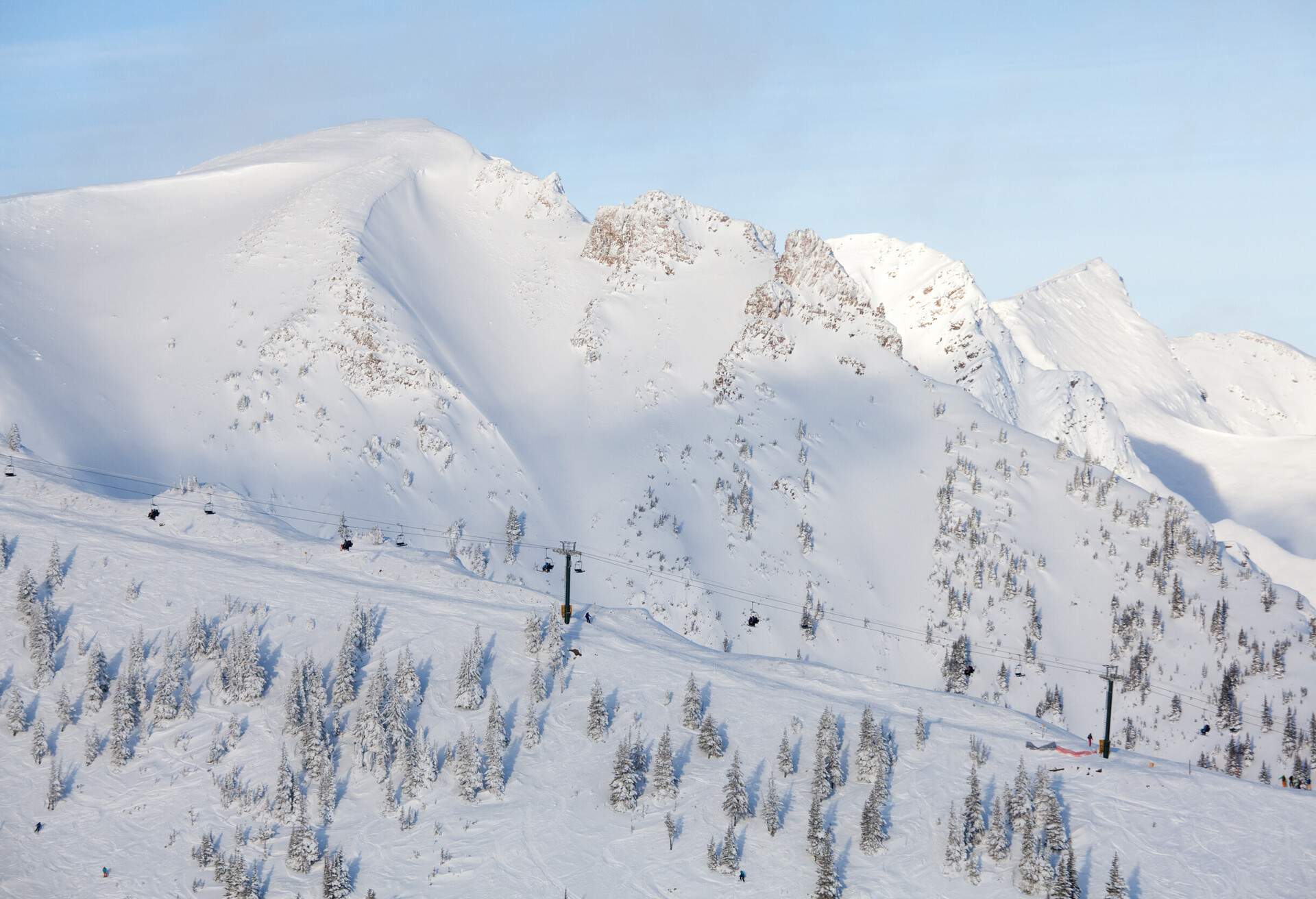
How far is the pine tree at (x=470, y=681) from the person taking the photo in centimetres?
7200

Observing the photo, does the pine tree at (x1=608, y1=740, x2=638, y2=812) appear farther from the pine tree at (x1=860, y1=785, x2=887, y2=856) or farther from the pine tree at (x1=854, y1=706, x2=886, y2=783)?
the pine tree at (x1=854, y1=706, x2=886, y2=783)

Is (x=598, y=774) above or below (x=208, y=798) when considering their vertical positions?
above

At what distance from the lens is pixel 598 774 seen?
68500mm

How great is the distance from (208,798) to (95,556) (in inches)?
931

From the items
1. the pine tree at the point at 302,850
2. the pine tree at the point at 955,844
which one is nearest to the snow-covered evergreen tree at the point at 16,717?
the pine tree at the point at 302,850

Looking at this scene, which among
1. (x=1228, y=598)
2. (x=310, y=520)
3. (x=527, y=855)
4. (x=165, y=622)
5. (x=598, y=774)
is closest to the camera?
(x=527, y=855)

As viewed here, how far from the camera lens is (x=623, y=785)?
218 ft

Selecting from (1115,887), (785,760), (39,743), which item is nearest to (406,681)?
(39,743)

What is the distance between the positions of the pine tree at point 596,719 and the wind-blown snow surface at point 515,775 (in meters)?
0.85

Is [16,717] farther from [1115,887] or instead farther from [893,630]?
[893,630]

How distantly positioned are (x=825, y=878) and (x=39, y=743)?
136 feet

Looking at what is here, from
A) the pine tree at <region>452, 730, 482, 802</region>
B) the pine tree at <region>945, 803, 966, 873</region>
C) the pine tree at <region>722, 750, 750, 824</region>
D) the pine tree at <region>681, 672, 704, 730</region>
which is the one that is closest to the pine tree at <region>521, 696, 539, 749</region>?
the pine tree at <region>452, 730, 482, 802</region>

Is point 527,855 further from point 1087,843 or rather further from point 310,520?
point 310,520

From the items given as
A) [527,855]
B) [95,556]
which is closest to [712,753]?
[527,855]
